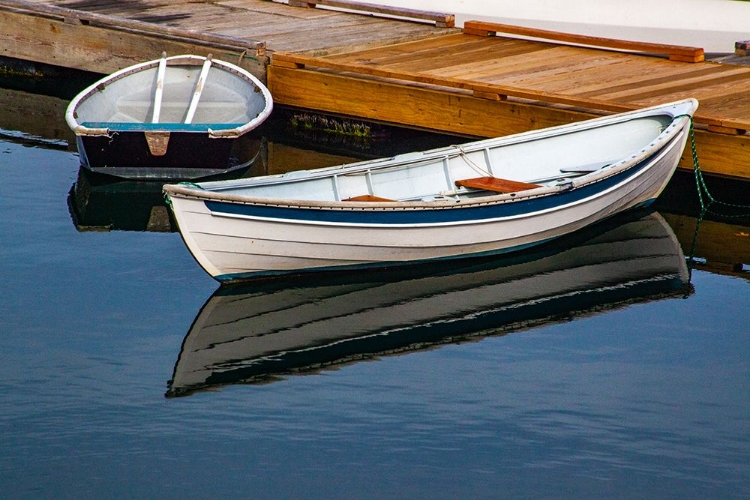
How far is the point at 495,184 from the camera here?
12.5 m

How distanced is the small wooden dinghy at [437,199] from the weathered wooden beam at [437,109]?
0.64 meters

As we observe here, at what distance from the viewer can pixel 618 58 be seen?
16.7 metres

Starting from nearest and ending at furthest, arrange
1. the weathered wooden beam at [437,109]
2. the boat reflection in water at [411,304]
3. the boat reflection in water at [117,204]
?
the boat reflection in water at [411,304], the boat reflection in water at [117,204], the weathered wooden beam at [437,109]

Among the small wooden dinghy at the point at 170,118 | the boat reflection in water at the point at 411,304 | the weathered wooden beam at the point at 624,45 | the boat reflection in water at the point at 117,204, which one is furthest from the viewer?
the weathered wooden beam at the point at 624,45

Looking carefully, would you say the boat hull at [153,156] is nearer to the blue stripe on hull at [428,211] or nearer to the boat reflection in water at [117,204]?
the boat reflection in water at [117,204]

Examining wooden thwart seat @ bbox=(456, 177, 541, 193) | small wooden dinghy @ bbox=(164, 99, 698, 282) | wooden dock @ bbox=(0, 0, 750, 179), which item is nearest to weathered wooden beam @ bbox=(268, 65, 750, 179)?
wooden dock @ bbox=(0, 0, 750, 179)

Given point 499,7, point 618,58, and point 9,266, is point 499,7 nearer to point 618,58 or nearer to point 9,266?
point 618,58

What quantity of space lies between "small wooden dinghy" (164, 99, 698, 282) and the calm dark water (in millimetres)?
311

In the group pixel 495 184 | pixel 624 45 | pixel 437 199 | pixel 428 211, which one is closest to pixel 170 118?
pixel 437 199

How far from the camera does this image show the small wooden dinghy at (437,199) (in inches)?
431

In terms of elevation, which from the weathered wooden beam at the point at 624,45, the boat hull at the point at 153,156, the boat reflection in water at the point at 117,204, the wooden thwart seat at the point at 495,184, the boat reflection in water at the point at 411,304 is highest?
the weathered wooden beam at the point at 624,45

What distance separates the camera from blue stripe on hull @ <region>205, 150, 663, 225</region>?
1088cm

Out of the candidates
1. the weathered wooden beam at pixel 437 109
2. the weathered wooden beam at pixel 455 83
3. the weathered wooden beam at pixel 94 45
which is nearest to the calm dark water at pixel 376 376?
the weathered wooden beam at pixel 437 109

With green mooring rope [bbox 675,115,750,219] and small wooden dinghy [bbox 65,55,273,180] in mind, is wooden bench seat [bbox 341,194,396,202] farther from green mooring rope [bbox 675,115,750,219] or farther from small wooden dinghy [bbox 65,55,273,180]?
green mooring rope [bbox 675,115,750,219]
